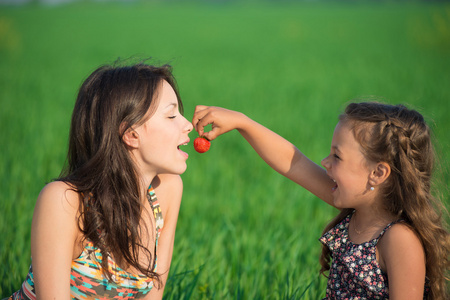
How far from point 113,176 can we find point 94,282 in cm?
37

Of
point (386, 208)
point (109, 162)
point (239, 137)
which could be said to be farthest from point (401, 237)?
point (239, 137)

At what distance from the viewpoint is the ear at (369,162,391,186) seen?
167 cm

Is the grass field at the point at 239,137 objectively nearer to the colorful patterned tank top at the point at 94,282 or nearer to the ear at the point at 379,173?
the ear at the point at 379,173

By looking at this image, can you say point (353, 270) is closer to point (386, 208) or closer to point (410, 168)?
point (386, 208)

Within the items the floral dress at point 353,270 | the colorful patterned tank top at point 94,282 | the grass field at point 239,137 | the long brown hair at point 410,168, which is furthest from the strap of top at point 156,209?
the long brown hair at point 410,168

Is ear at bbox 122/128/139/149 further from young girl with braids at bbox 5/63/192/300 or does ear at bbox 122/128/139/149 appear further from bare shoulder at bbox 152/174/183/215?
bare shoulder at bbox 152/174/183/215

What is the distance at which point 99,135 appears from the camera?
1.66m

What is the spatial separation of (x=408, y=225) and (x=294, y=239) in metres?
1.61

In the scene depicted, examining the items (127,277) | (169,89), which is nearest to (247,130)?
(169,89)

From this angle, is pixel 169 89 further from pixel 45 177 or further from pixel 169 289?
pixel 45 177

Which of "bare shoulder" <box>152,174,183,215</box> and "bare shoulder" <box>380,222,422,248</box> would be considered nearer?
"bare shoulder" <box>380,222,422,248</box>

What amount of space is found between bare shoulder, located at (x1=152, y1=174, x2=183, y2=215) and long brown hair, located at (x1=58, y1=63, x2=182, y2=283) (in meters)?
0.21

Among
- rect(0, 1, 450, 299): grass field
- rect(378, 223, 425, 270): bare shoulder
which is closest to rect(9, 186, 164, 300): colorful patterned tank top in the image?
rect(0, 1, 450, 299): grass field

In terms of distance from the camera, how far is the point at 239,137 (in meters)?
6.79
